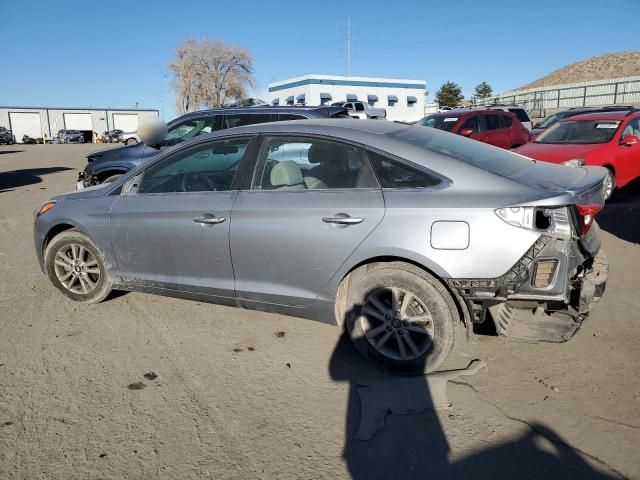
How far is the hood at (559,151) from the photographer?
27.8ft

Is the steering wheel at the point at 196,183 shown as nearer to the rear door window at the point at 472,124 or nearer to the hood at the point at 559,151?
the hood at the point at 559,151

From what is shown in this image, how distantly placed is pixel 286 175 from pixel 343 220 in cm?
69

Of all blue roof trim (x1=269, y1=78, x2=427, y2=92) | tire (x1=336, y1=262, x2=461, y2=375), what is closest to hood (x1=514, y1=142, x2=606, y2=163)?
tire (x1=336, y1=262, x2=461, y2=375)

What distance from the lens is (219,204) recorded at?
3.68m

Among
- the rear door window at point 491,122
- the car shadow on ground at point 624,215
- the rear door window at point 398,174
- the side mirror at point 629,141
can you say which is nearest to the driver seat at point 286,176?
the rear door window at point 398,174

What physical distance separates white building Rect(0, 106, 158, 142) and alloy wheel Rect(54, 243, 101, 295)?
216 feet

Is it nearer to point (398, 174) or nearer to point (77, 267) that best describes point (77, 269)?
point (77, 267)

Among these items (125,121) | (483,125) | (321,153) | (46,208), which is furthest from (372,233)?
(125,121)

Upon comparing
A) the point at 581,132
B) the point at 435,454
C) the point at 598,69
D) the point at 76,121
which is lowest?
the point at 435,454

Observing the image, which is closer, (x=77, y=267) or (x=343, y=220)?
(x=343, y=220)

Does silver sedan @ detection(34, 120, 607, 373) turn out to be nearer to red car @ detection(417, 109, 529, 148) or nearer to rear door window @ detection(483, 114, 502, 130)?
red car @ detection(417, 109, 529, 148)

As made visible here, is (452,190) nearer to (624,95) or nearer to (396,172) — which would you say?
(396,172)

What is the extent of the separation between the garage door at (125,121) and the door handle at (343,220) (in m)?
78.4

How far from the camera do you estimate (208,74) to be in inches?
2306
